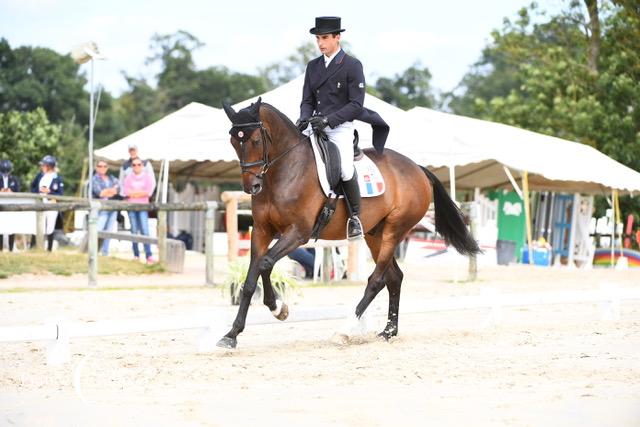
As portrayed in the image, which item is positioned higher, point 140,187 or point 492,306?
point 140,187

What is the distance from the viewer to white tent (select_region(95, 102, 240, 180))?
20016mm

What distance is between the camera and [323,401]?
6270 millimetres

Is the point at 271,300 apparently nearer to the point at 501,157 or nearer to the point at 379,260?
the point at 379,260

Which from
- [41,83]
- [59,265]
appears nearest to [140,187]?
[59,265]

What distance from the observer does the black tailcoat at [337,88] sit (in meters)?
8.98

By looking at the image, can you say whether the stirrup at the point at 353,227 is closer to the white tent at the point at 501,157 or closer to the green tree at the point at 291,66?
the white tent at the point at 501,157

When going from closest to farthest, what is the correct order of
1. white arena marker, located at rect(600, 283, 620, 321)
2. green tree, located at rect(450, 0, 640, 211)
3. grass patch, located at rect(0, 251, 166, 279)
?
white arena marker, located at rect(600, 283, 620, 321) → grass patch, located at rect(0, 251, 166, 279) → green tree, located at rect(450, 0, 640, 211)

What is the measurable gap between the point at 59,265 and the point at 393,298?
7.69 meters

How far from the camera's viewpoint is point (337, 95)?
9.04m

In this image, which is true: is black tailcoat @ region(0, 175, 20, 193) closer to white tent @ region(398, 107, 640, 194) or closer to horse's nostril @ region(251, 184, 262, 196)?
white tent @ region(398, 107, 640, 194)

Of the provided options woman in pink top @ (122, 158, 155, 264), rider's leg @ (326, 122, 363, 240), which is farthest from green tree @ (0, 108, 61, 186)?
rider's leg @ (326, 122, 363, 240)

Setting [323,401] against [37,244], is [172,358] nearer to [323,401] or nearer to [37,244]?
[323,401]

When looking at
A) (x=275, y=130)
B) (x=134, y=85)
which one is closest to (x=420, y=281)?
(x=275, y=130)

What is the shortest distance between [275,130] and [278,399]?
2869mm
